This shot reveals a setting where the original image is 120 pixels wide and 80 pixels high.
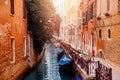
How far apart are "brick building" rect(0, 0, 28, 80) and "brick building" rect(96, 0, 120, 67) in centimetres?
456

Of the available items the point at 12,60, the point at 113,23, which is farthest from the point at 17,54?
the point at 113,23

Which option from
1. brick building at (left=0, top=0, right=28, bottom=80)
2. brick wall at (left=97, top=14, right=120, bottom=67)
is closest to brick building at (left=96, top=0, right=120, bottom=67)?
brick wall at (left=97, top=14, right=120, bottom=67)

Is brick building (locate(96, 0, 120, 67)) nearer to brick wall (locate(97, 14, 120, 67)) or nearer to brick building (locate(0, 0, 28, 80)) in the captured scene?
brick wall (locate(97, 14, 120, 67))

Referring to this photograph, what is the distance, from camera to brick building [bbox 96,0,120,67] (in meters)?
14.1

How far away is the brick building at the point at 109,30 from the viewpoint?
1413cm

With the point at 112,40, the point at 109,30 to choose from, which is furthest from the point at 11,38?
the point at 109,30

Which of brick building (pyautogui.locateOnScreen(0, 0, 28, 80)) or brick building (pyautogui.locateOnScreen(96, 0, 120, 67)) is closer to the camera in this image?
brick building (pyautogui.locateOnScreen(0, 0, 28, 80))

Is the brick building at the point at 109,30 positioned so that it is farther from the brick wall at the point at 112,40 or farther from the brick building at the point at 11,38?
the brick building at the point at 11,38

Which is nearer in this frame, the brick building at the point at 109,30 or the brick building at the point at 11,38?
the brick building at the point at 11,38

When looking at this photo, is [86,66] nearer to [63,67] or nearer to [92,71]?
[92,71]

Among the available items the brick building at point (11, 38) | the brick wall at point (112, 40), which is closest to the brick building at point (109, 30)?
the brick wall at point (112, 40)

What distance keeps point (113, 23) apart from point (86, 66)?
8.49 ft

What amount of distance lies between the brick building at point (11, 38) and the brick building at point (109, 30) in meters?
4.56

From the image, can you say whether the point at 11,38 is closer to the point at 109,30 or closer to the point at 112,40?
the point at 112,40
